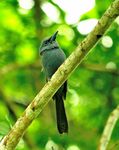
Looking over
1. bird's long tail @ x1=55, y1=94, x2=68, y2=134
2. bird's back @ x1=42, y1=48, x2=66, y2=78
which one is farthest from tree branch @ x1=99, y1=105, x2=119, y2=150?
bird's back @ x1=42, y1=48, x2=66, y2=78

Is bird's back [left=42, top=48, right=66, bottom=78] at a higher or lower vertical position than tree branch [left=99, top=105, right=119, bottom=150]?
higher

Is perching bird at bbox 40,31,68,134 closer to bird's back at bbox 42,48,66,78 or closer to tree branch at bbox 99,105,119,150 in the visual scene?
bird's back at bbox 42,48,66,78

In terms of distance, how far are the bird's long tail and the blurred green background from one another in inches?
38.8

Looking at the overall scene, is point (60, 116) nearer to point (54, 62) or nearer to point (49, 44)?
point (54, 62)

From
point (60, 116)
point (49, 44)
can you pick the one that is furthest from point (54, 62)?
point (60, 116)

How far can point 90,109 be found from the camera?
21.8 feet

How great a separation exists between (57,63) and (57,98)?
12.8 inches

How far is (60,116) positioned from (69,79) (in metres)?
1.63

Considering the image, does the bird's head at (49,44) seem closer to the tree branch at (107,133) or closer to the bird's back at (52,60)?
the bird's back at (52,60)

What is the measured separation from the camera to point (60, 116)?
14.2 ft

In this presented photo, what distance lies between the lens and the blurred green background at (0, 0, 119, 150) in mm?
5738

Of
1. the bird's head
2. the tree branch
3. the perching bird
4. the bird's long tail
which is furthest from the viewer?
the bird's head

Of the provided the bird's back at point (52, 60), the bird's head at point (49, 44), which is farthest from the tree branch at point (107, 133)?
the bird's head at point (49, 44)

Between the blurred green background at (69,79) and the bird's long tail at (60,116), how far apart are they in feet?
3.23
